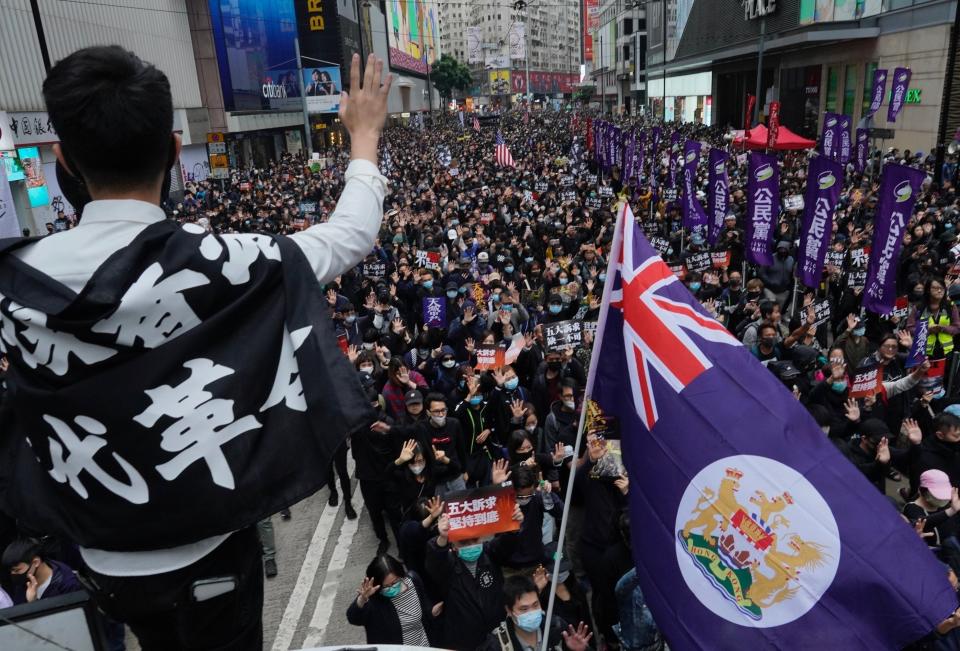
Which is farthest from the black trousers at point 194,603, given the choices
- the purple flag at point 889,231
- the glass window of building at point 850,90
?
the glass window of building at point 850,90

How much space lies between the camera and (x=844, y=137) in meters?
20.0

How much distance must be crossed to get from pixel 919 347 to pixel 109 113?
793 centimetres

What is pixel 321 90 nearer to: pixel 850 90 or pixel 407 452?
pixel 850 90

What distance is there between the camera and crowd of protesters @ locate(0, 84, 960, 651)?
15.5 feet

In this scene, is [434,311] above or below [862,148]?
below

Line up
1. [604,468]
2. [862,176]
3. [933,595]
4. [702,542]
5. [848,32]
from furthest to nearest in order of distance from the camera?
[848,32] → [862,176] → [604,468] → [702,542] → [933,595]

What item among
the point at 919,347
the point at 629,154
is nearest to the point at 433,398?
the point at 919,347

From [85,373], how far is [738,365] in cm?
227

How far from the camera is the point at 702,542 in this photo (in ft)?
8.95

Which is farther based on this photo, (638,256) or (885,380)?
(885,380)

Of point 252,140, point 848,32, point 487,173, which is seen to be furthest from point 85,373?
point 252,140

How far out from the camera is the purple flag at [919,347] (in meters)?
7.29

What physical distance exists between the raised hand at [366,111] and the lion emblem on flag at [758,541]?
1.84m

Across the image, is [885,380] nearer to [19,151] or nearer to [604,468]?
[604,468]
